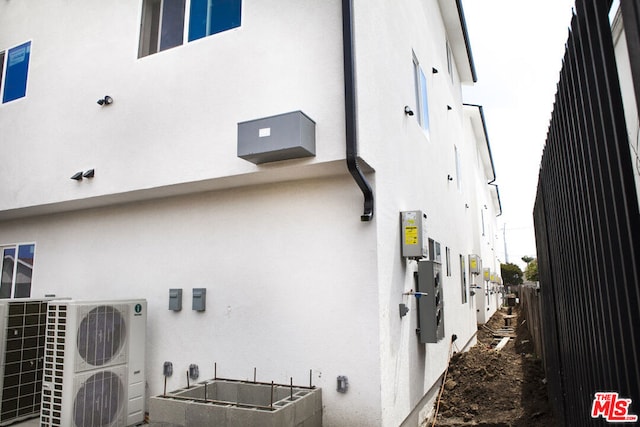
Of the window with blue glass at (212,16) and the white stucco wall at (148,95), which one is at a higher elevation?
the window with blue glass at (212,16)

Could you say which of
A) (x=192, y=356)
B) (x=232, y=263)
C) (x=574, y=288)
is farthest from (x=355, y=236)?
(x=192, y=356)

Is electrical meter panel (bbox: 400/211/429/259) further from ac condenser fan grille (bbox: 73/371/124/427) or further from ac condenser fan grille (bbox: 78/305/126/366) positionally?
ac condenser fan grille (bbox: 73/371/124/427)

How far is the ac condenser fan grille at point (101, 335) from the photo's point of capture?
15.2ft

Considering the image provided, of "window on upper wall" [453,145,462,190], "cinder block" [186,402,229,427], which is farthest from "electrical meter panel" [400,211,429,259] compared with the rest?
"window on upper wall" [453,145,462,190]

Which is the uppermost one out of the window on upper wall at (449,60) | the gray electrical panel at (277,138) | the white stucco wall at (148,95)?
the window on upper wall at (449,60)

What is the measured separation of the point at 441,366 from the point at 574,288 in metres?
5.21

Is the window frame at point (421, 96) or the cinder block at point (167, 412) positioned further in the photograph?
the window frame at point (421, 96)

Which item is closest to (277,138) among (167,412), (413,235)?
(413,235)

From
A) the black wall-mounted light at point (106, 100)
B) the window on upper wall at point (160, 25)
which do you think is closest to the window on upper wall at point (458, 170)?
the window on upper wall at point (160, 25)

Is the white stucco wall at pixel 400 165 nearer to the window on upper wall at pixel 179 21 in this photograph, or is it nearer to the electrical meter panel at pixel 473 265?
the window on upper wall at pixel 179 21

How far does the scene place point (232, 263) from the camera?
5129 millimetres

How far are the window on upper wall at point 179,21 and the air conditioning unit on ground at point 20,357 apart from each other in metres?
3.66

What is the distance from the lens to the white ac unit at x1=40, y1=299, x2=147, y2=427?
446 cm

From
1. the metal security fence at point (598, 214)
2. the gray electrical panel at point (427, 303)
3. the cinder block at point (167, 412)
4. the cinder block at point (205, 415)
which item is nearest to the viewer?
the metal security fence at point (598, 214)
